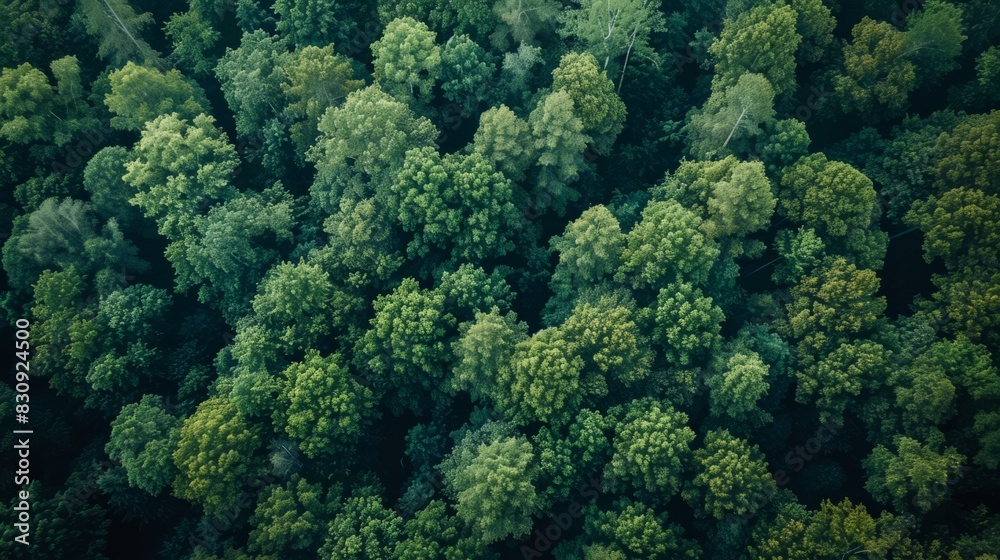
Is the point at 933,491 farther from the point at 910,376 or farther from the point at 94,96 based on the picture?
the point at 94,96

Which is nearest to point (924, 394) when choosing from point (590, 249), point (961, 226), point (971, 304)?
point (971, 304)

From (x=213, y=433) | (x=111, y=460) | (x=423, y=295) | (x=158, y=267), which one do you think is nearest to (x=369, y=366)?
(x=423, y=295)

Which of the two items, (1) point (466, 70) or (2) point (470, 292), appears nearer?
(2) point (470, 292)

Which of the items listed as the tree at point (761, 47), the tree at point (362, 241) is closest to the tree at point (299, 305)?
the tree at point (362, 241)

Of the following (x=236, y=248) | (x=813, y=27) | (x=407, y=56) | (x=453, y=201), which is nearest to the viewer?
(x=453, y=201)

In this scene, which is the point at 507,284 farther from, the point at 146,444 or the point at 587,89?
the point at 146,444
